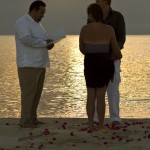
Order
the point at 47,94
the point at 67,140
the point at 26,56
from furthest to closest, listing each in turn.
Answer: the point at 47,94, the point at 26,56, the point at 67,140

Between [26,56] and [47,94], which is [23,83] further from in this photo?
[47,94]

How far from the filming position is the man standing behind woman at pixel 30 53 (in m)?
7.86

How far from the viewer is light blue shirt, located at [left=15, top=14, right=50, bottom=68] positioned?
7820mm

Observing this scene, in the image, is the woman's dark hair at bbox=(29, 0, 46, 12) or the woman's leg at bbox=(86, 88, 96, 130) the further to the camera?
the woman's dark hair at bbox=(29, 0, 46, 12)

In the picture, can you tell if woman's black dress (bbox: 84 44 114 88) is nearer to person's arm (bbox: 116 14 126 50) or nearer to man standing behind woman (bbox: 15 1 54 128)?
person's arm (bbox: 116 14 126 50)

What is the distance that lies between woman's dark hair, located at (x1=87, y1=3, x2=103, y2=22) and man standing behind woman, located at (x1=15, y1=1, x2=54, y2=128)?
98cm

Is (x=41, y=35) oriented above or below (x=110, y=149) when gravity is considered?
above

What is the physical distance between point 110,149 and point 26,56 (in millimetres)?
2319

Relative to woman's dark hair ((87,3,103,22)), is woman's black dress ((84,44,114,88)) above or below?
below

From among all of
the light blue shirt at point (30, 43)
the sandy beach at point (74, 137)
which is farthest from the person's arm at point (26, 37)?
the sandy beach at point (74, 137)

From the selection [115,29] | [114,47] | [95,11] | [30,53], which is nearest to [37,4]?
[30,53]

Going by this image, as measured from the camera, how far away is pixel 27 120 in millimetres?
8117

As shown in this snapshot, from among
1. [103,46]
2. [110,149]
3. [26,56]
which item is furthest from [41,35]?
[110,149]

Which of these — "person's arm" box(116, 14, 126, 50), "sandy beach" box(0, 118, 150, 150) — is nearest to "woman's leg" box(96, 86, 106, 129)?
"sandy beach" box(0, 118, 150, 150)
